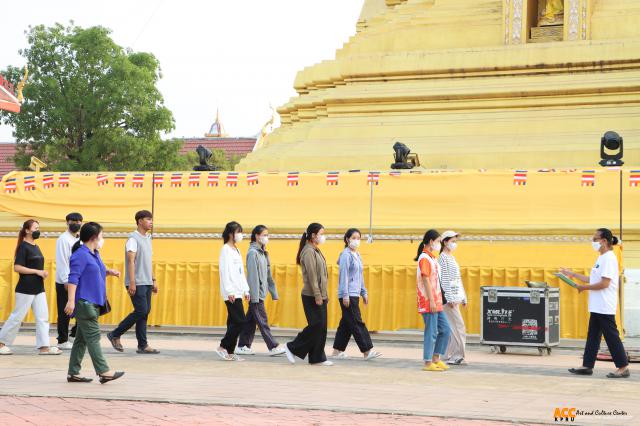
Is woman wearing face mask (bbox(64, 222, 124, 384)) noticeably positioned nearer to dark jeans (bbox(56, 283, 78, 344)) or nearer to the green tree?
dark jeans (bbox(56, 283, 78, 344))

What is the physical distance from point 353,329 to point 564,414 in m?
4.73

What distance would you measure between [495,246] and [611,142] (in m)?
2.38

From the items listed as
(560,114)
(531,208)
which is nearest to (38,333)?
(531,208)

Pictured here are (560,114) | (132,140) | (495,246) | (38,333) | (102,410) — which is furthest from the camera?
(132,140)

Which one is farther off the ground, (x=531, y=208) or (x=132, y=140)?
(x=132, y=140)

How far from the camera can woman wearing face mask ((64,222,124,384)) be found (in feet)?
33.4

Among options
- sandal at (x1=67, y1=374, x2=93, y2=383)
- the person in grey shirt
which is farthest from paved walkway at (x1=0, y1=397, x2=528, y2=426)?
the person in grey shirt

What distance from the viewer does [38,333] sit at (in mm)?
12828

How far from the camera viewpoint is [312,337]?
40.4ft

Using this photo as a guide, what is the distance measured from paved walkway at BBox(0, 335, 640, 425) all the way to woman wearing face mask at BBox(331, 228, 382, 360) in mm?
213

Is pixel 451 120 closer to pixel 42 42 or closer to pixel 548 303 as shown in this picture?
pixel 548 303

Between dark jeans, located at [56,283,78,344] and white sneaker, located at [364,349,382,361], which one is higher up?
dark jeans, located at [56,283,78,344]

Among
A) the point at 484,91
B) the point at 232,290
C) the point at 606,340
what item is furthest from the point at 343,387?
the point at 484,91

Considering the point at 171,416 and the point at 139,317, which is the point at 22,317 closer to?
the point at 139,317
